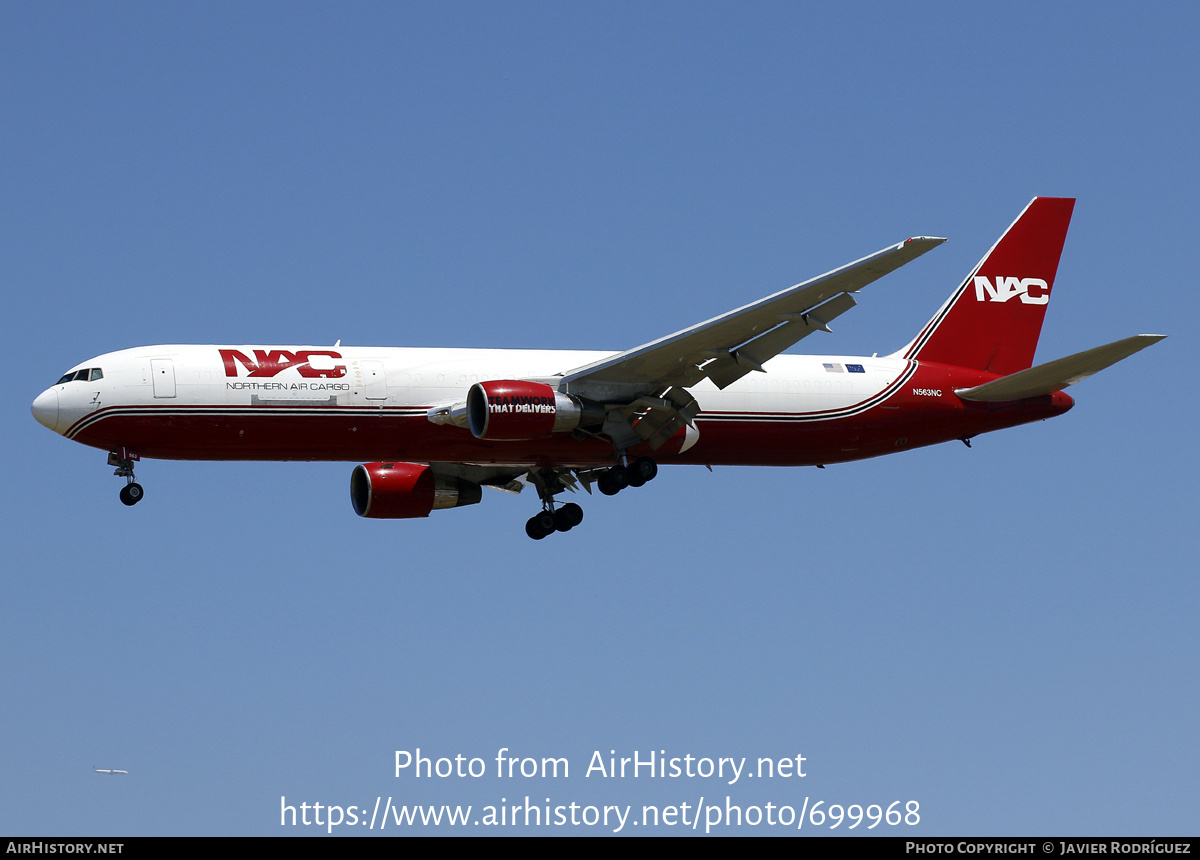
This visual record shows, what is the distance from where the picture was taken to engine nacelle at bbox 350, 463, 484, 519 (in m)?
43.9

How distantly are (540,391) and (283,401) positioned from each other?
621 centimetres

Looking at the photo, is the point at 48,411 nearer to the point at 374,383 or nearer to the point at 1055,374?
the point at 374,383

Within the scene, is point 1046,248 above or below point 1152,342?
above

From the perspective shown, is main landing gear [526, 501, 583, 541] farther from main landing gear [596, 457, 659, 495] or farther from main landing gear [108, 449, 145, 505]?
main landing gear [108, 449, 145, 505]

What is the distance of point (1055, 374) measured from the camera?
138ft

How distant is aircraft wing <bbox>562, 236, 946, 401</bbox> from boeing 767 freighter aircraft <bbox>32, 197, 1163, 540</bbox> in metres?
0.05

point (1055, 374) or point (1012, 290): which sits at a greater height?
point (1012, 290)

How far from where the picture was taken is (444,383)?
3997 cm

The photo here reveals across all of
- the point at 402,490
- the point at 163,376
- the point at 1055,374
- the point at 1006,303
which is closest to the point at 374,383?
the point at 163,376

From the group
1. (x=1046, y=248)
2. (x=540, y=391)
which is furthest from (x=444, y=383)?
(x=1046, y=248)

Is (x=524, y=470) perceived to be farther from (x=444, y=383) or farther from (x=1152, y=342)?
(x=1152, y=342)

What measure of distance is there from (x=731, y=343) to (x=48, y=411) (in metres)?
16.5

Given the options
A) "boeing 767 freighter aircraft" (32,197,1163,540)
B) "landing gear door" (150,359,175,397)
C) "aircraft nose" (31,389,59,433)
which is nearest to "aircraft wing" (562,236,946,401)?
"boeing 767 freighter aircraft" (32,197,1163,540)

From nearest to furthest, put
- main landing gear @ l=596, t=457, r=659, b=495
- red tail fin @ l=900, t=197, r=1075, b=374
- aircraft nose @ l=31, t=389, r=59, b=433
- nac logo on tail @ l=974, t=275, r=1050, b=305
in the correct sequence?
aircraft nose @ l=31, t=389, r=59, b=433 → main landing gear @ l=596, t=457, r=659, b=495 → red tail fin @ l=900, t=197, r=1075, b=374 → nac logo on tail @ l=974, t=275, r=1050, b=305
